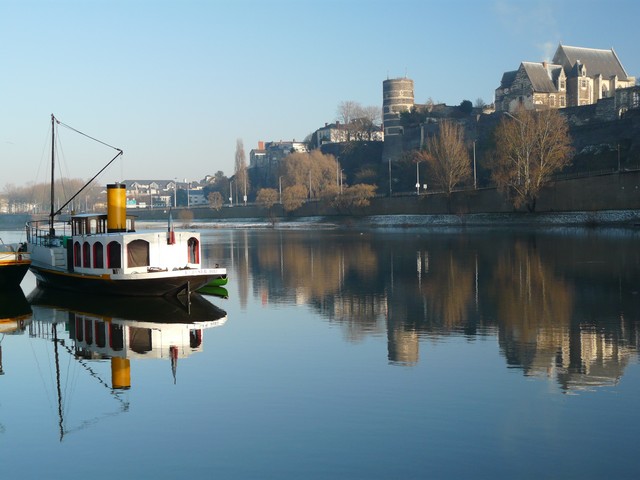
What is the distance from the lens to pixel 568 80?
398 ft

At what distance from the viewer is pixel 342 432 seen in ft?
37.3

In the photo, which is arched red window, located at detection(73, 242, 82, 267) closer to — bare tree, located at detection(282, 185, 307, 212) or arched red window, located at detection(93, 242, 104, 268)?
arched red window, located at detection(93, 242, 104, 268)

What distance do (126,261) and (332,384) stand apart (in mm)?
13890

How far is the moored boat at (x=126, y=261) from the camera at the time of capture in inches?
1007

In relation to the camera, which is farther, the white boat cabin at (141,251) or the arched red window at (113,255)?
the arched red window at (113,255)

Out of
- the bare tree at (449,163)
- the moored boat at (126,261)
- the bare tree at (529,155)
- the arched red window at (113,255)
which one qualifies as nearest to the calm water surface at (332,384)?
the moored boat at (126,261)

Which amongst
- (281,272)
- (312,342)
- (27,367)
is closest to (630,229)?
(281,272)

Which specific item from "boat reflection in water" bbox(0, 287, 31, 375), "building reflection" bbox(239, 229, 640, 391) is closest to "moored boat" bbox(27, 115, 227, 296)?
"boat reflection in water" bbox(0, 287, 31, 375)

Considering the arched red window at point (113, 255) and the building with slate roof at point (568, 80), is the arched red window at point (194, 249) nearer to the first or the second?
the arched red window at point (113, 255)

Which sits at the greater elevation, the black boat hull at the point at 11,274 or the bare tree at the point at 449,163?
the bare tree at the point at 449,163

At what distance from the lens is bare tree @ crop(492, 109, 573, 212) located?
77.5 metres

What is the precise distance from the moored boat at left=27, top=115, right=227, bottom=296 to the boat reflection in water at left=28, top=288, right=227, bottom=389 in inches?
20.6

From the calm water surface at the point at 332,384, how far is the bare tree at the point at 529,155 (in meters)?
51.2

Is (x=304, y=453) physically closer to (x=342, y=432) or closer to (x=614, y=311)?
(x=342, y=432)
